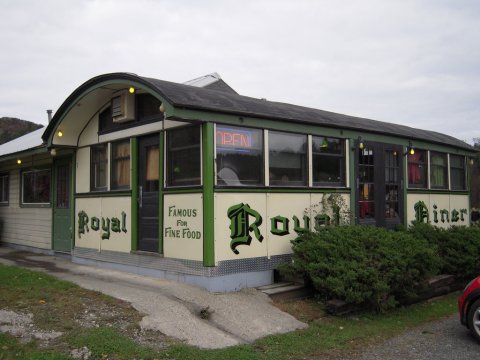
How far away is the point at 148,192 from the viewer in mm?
9281

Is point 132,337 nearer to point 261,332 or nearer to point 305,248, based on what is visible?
point 261,332

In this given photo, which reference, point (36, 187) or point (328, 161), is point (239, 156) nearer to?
point (328, 161)

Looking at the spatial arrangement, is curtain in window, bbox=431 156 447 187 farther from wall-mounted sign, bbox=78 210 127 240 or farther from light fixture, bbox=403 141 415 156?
wall-mounted sign, bbox=78 210 127 240

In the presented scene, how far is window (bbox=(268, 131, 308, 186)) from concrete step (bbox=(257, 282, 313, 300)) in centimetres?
178

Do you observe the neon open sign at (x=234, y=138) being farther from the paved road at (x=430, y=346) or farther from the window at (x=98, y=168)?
the paved road at (x=430, y=346)

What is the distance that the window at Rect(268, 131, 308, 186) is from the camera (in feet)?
29.1

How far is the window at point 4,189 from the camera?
51.9 ft

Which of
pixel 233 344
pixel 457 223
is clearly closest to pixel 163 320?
pixel 233 344

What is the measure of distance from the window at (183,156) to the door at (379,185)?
13.2ft

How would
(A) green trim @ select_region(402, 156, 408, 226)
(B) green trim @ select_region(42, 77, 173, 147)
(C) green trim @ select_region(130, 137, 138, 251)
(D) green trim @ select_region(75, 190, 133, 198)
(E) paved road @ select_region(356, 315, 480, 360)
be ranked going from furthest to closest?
(A) green trim @ select_region(402, 156, 408, 226) < (D) green trim @ select_region(75, 190, 133, 198) < (C) green trim @ select_region(130, 137, 138, 251) < (B) green trim @ select_region(42, 77, 173, 147) < (E) paved road @ select_region(356, 315, 480, 360)

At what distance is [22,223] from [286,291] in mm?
9727

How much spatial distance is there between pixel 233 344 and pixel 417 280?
12.9 ft

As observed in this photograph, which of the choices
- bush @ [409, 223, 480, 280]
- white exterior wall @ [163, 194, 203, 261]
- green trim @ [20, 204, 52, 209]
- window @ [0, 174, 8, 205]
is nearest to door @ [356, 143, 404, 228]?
bush @ [409, 223, 480, 280]

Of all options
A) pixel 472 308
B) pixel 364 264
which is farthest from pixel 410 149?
pixel 472 308
